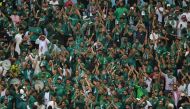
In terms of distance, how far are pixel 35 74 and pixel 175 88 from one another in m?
5.66

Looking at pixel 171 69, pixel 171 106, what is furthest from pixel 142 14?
pixel 171 106

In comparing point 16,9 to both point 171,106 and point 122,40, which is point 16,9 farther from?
point 171,106

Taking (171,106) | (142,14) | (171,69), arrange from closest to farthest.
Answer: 1. (171,106)
2. (171,69)
3. (142,14)

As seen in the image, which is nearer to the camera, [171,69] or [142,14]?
[171,69]

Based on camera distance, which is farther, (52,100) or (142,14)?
(142,14)

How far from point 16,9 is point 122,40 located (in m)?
5.68

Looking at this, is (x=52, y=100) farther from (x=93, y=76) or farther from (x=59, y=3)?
(x=59, y=3)

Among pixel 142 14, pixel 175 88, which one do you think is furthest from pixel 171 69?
pixel 142 14

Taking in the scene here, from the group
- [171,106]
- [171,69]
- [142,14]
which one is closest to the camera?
[171,106]

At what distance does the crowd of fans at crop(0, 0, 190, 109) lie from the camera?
38688mm

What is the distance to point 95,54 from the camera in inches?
1624

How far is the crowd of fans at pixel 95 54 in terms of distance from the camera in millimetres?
38688

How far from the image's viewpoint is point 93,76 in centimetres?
4003

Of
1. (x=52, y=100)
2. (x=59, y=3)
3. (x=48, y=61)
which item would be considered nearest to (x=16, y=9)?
(x=59, y=3)
